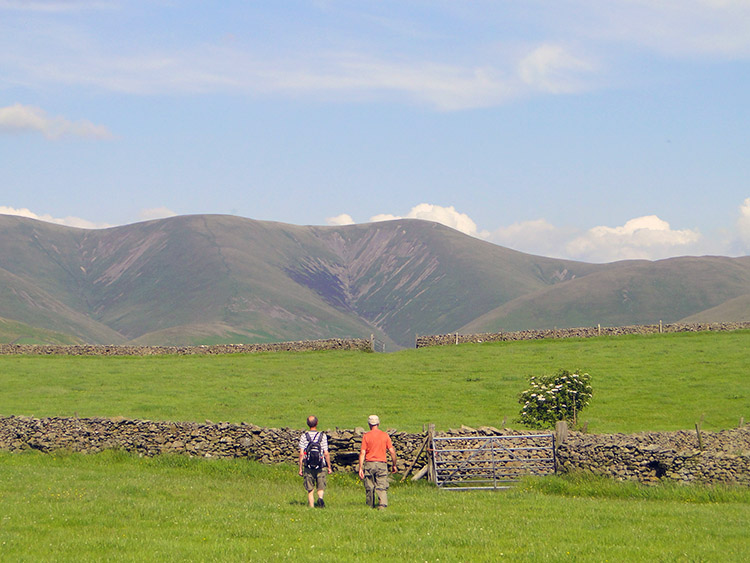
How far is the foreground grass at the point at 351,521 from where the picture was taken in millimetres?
14836

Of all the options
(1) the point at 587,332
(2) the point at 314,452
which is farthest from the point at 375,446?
(1) the point at 587,332

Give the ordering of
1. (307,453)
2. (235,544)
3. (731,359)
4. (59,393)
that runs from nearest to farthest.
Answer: (235,544), (307,453), (59,393), (731,359)

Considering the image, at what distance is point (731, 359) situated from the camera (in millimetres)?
59625

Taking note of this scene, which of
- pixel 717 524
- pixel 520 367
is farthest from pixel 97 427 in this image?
pixel 520 367

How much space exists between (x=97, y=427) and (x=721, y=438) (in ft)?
79.9

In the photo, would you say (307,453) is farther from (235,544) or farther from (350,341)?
(350,341)

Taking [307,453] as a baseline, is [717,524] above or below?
below

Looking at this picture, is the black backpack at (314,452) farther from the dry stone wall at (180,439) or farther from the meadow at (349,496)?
the dry stone wall at (180,439)

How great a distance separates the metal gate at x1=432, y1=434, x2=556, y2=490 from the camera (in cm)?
2602

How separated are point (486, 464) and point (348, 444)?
4830 mm

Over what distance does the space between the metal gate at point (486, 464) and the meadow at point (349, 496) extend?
1186 millimetres

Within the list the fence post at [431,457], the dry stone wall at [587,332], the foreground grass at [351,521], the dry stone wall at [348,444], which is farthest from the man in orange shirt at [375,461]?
the dry stone wall at [587,332]

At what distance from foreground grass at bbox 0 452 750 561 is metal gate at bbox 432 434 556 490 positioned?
107 centimetres

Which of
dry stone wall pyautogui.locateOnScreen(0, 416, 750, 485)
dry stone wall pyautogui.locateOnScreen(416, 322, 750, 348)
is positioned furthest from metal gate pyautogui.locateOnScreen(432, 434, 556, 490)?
dry stone wall pyautogui.locateOnScreen(416, 322, 750, 348)
